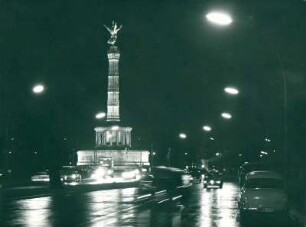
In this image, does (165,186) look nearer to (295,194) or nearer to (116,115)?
(295,194)

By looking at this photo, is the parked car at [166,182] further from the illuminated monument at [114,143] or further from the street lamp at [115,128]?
the street lamp at [115,128]

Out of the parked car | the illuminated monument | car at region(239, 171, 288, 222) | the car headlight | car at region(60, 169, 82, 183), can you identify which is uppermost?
the illuminated monument

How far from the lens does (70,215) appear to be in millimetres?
27703

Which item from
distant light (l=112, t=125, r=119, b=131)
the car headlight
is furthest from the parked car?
distant light (l=112, t=125, r=119, b=131)

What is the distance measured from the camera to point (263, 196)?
25359 mm

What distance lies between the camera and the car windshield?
2606cm

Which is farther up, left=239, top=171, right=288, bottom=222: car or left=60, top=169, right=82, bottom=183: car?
left=60, top=169, right=82, bottom=183: car

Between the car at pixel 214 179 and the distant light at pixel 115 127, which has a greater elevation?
the distant light at pixel 115 127

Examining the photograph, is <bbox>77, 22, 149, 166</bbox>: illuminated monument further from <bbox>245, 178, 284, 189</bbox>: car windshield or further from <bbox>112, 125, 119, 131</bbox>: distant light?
<bbox>245, 178, 284, 189</bbox>: car windshield

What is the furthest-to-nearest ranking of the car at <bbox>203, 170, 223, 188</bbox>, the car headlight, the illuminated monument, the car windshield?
the illuminated monument < the car headlight < the car at <bbox>203, 170, 223, 188</bbox> < the car windshield

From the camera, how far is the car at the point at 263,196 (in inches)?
994

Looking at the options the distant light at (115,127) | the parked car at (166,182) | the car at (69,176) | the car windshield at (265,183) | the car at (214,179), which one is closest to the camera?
the car windshield at (265,183)

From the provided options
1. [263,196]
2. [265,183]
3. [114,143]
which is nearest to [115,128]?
[114,143]

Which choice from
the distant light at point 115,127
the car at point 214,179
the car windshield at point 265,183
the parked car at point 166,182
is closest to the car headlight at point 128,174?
the car at point 214,179
